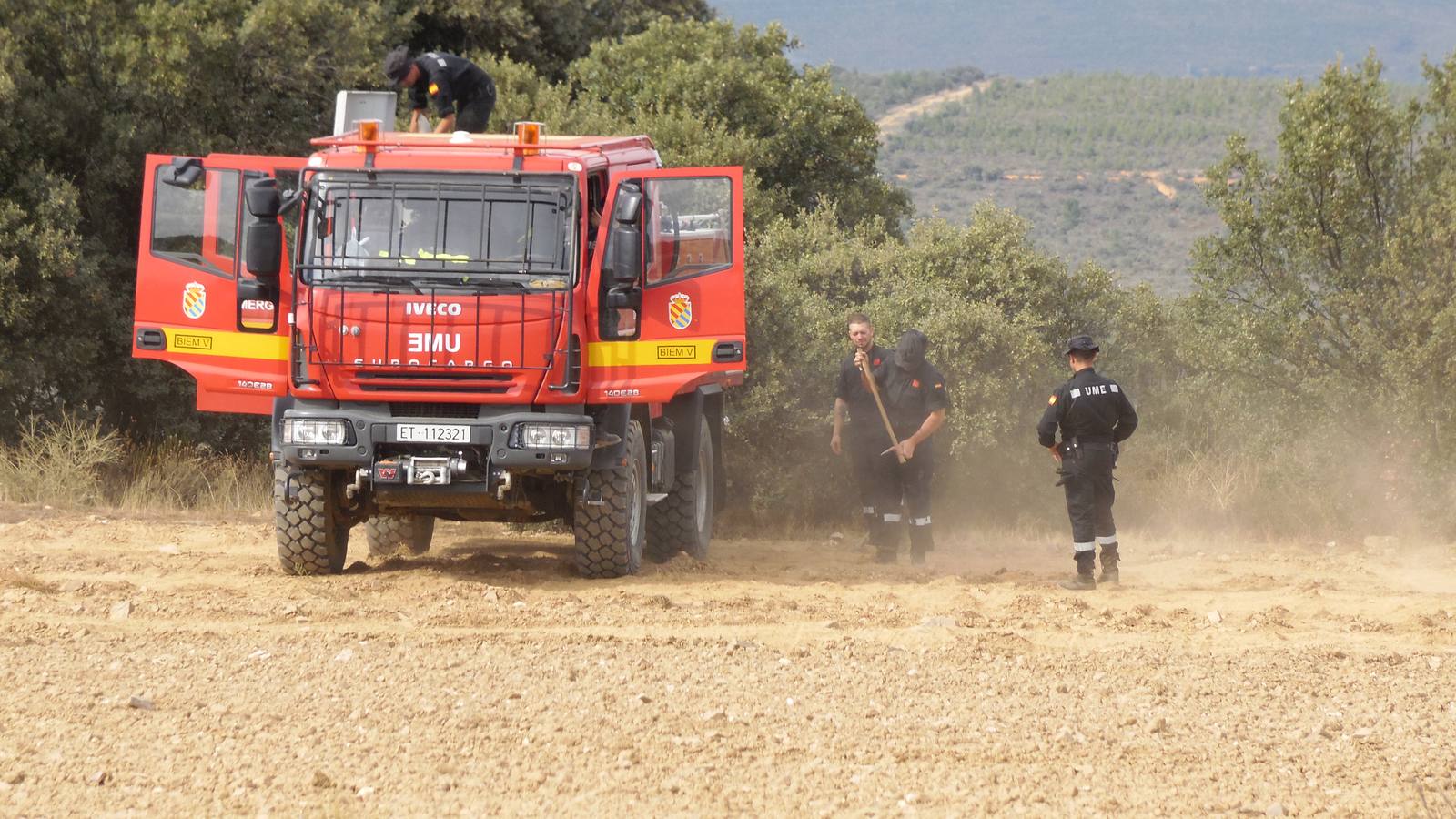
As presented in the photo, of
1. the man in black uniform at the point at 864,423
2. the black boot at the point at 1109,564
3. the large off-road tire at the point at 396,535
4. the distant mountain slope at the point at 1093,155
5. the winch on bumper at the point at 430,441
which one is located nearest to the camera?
the winch on bumper at the point at 430,441

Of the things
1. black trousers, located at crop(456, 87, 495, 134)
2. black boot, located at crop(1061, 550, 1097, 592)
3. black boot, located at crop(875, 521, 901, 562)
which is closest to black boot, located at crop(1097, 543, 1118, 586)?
black boot, located at crop(1061, 550, 1097, 592)

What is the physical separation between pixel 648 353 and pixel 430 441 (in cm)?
137

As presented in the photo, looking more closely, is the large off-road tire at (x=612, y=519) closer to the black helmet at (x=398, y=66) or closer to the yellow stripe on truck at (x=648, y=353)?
the yellow stripe on truck at (x=648, y=353)

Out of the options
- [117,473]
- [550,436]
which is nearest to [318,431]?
[550,436]

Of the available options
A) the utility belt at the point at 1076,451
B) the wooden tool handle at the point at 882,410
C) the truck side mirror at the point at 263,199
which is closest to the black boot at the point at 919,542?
the wooden tool handle at the point at 882,410

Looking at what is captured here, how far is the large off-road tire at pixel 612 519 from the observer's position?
985 cm

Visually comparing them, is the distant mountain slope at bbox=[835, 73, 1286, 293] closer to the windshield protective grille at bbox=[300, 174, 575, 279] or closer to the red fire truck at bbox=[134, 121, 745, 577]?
the red fire truck at bbox=[134, 121, 745, 577]

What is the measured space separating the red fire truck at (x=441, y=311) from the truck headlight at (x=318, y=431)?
10 millimetres

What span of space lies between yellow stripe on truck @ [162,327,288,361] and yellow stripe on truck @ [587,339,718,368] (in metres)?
1.83

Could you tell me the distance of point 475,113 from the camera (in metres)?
11.8

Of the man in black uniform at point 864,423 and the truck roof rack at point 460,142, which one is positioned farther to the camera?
the man in black uniform at point 864,423

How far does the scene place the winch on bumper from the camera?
930 centimetres

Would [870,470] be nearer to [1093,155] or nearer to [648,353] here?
[648,353]

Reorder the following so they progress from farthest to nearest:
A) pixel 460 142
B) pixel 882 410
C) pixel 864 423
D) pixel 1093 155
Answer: pixel 1093 155
pixel 864 423
pixel 882 410
pixel 460 142
